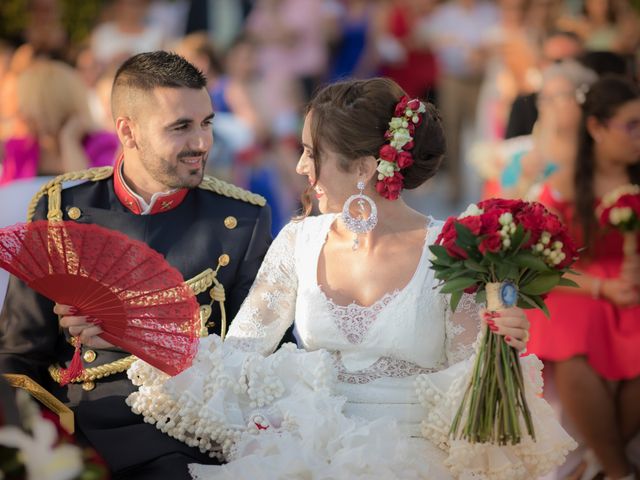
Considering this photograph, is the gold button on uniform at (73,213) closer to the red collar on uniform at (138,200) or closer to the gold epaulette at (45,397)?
the red collar on uniform at (138,200)

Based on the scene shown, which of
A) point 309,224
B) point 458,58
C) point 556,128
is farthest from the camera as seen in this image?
point 458,58

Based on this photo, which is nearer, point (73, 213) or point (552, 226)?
point (552, 226)

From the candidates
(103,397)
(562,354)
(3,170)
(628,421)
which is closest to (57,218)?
(103,397)

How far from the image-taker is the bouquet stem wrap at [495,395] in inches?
130

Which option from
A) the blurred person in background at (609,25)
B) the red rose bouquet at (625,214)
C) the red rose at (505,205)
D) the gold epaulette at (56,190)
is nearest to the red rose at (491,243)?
the red rose at (505,205)

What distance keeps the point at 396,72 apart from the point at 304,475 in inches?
289

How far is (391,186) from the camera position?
3668 mm

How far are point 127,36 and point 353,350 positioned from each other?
764 cm

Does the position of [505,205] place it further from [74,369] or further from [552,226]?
[74,369]

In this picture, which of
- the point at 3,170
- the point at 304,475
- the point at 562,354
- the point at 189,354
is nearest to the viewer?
the point at 304,475

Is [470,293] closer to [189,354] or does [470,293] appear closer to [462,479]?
[462,479]

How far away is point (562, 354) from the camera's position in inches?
188

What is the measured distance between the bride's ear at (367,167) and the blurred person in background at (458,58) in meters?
6.66

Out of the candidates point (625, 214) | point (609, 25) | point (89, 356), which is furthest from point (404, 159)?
point (609, 25)
